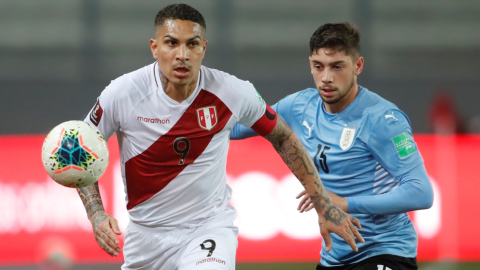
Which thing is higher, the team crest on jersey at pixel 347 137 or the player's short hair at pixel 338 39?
the player's short hair at pixel 338 39

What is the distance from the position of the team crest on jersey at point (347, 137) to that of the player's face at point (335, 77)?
0.71ft

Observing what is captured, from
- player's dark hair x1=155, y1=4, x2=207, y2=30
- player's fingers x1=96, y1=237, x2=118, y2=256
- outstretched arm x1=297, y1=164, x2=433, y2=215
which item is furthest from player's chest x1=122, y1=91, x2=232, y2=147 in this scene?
outstretched arm x1=297, y1=164, x2=433, y2=215

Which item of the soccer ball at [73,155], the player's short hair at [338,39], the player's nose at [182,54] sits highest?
the player's short hair at [338,39]

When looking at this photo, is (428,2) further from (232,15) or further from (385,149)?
(385,149)

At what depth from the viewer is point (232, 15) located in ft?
39.7

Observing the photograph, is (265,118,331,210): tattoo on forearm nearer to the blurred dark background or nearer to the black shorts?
the black shorts

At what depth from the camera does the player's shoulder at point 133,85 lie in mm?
3980

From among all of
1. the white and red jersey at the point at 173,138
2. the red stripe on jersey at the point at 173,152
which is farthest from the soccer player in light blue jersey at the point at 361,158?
the red stripe on jersey at the point at 173,152

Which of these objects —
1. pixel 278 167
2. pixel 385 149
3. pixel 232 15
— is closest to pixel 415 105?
pixel 232 15

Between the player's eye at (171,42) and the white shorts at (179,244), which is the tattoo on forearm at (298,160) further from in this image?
the player's eye at (171,42)

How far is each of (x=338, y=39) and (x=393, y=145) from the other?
86 cm

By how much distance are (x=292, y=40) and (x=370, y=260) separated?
8.46 meters

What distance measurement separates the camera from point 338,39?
446cm

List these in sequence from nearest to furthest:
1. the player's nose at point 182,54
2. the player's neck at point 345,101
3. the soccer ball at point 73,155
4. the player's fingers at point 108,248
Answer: the soccer ball at point 73,155 < the player's fingers at point 108,248 < the player's nose at point 182,54 < the player's neck at point 345,101
